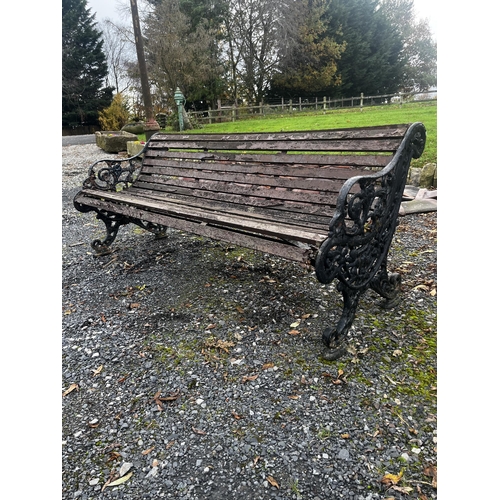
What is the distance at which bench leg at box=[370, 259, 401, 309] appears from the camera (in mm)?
2715

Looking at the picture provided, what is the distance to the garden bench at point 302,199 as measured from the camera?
2.26m

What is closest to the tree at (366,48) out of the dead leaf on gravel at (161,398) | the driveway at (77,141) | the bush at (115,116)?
the bush at (115,116)

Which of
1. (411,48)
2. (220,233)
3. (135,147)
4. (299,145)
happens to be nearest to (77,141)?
(135,147)

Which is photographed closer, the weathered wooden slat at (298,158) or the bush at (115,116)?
the weathered wooden slat at (298,158)

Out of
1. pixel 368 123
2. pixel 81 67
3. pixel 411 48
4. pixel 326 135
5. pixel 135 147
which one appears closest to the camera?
pixel 326 135

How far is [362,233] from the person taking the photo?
232cm

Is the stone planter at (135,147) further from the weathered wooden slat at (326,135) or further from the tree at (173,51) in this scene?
the tree at (173,51)

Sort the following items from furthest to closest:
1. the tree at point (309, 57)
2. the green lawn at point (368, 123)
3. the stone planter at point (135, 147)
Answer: the tree at point (309, 57) → the stone planter at point (135, 147) → the green lawn at point (368, 123)

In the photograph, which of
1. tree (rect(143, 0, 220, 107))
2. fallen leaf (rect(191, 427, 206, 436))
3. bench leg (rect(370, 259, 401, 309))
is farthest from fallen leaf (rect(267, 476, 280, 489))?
tree (rect(143, 0, 220, 107))

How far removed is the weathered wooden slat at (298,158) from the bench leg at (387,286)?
2.32ft

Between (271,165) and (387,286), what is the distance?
1.34 m

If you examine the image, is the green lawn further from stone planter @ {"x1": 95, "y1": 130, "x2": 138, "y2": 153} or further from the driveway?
the driveway

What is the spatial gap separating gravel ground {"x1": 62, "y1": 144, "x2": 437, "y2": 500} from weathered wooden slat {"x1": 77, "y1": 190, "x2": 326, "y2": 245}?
686mm

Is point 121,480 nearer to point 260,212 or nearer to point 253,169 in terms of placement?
point 260,212
